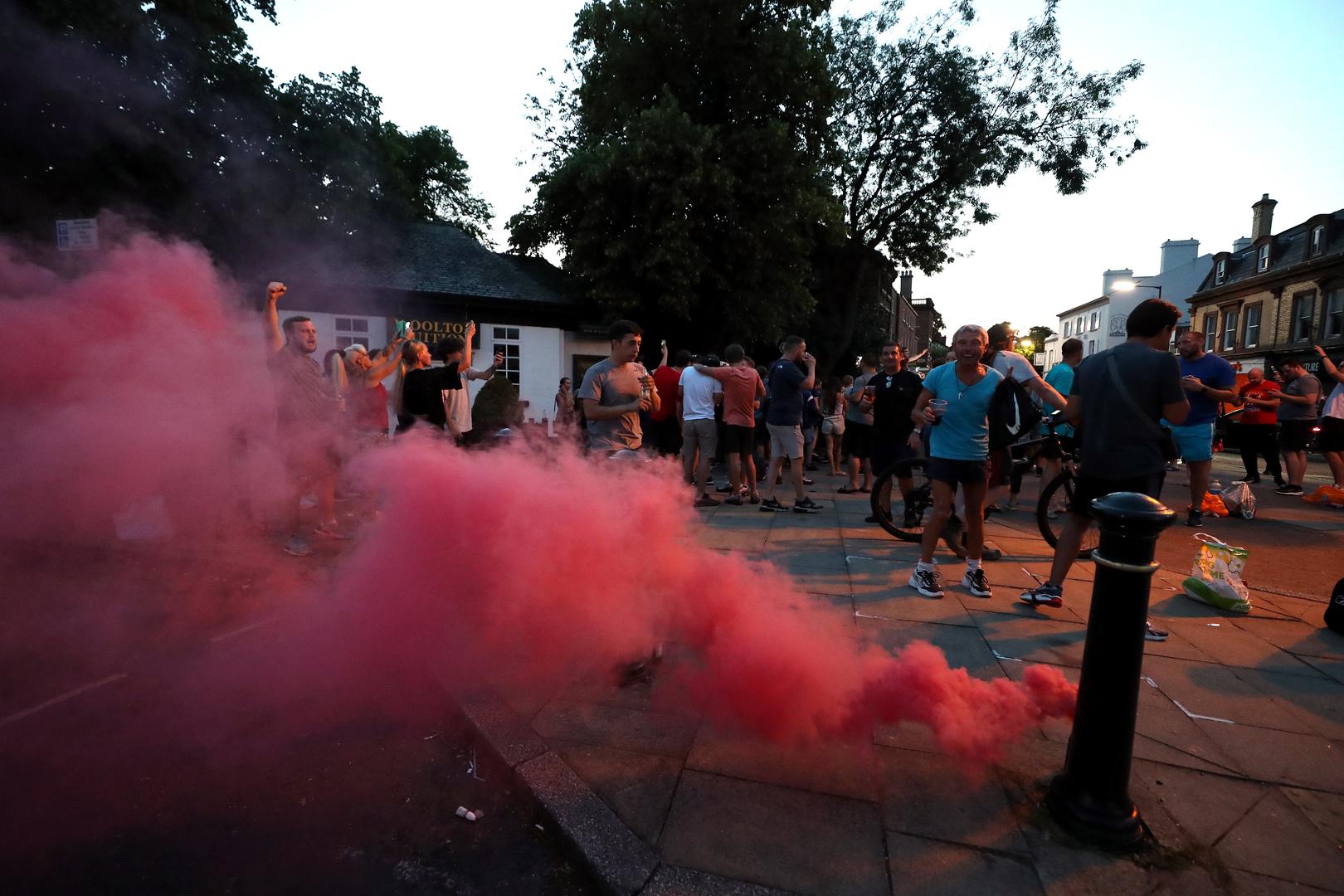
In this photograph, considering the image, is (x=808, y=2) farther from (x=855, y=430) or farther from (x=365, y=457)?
(x=365, y=457)

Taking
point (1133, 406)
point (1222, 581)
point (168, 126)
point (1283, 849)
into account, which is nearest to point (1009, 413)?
point (1133, 406)

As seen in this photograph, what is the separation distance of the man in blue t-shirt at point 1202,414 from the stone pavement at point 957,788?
293 centimetres

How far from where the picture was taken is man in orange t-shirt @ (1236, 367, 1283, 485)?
9117 millimetres

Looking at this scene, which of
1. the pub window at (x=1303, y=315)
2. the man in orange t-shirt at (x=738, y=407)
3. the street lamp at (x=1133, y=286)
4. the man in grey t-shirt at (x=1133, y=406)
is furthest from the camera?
the street lamp at (x=1133, y=286)

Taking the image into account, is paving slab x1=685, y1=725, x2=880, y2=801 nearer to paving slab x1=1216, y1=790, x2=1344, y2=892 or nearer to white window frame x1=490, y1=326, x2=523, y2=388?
paving slab x1=1216, y1=790, x2=1344, y2=892

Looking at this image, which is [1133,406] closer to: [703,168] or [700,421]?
[700,421]

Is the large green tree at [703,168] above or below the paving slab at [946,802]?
above

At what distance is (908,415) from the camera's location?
676cm

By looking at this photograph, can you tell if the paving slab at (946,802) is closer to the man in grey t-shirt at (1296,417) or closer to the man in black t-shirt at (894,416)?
the man in black t-shirt at (894,416)

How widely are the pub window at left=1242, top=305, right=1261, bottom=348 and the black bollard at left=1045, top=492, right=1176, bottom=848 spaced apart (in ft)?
131

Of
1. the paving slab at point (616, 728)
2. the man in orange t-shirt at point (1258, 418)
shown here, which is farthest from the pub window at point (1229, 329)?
the paving slab at point (616, 728)

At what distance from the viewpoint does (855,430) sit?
880cm

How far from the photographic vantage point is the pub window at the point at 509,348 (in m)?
19.3

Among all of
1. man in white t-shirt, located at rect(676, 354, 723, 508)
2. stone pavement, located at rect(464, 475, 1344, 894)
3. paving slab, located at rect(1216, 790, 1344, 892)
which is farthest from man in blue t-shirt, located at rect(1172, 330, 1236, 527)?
paving slab, located at rect(1216, 790, 1344, 892)
